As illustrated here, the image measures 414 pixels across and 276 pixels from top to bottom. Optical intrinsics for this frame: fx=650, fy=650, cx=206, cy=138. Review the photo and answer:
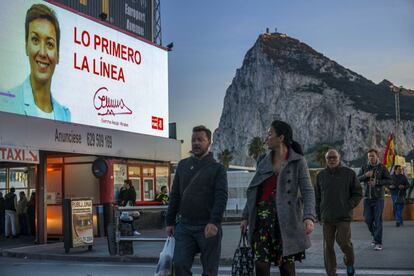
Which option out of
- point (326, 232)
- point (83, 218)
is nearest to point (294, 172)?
point (326, 232)

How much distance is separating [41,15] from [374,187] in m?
14.2

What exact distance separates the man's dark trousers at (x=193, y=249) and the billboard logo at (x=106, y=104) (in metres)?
19.0

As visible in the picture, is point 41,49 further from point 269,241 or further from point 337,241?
point 269,241

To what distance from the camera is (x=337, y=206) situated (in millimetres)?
8742

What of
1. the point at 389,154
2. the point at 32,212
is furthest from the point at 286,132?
the point at 389,154

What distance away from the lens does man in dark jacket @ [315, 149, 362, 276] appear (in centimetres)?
873

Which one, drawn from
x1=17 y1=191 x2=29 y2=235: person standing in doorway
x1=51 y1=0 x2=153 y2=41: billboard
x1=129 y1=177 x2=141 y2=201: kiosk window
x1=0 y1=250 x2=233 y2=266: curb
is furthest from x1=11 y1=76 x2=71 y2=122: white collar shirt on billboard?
x1=51 y1=0 x2=153 y2=41: billboard

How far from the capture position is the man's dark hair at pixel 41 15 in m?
21.6

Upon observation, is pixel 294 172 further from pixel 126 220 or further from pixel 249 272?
pixel 126 220

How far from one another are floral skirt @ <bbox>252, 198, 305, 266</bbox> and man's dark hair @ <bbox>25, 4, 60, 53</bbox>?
17.3 meters

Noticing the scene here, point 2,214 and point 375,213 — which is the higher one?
point 375,213

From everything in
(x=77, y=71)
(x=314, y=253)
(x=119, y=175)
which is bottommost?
(x=314, y=253)

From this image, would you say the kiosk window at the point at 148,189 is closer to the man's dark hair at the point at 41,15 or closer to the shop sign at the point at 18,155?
the man's dark hair at the point at 41,15

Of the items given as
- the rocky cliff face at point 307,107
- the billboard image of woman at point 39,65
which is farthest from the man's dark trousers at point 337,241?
the rocky cliff face at point 307,107
